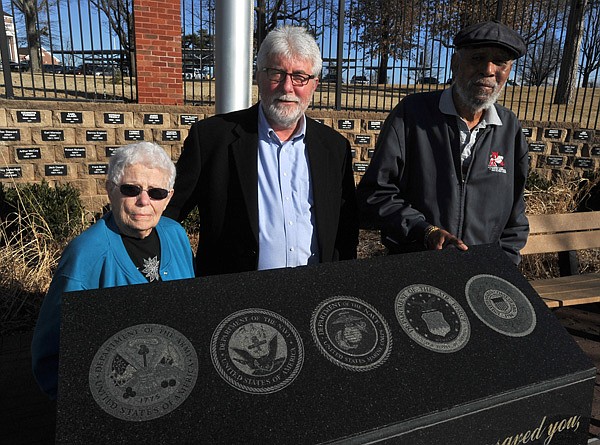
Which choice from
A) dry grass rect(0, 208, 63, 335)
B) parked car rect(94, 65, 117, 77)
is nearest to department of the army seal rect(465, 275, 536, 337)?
dry grass rect(0, 208, 63, 335)

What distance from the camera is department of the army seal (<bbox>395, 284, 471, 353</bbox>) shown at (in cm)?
170

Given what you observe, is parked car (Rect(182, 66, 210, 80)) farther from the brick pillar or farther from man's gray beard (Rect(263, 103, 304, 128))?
man's gray beard (Rect(263, 103, 304, 128))

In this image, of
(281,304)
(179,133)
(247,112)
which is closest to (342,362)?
(281,304)

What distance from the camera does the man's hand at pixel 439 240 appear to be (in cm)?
211

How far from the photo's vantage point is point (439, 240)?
217cm

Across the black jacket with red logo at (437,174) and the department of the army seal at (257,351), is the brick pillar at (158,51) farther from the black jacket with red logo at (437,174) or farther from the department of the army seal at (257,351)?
the department of the army seal at (257,351)

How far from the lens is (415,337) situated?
1693 millimetres

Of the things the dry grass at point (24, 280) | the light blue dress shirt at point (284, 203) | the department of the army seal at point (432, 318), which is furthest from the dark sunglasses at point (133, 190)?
the dry grass at point (24, 280)

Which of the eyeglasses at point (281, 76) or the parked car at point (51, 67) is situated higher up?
the eyeglasses at point (281, 76)

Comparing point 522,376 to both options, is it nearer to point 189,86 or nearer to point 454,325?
point 454,325

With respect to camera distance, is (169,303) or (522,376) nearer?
(169,303)

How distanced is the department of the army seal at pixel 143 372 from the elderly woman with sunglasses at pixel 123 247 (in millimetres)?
411

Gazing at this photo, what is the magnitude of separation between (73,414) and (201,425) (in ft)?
1.10

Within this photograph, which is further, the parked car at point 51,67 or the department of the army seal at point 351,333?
the parked car at point 51,67
